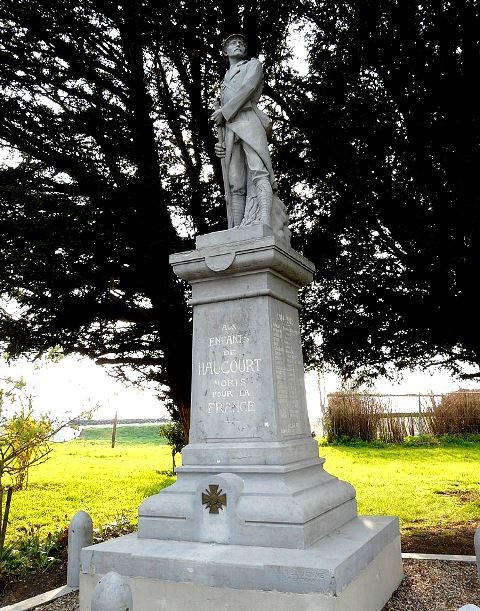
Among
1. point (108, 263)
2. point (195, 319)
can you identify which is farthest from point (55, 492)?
point (195, 319)

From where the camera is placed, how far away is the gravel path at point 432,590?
474 centimetres

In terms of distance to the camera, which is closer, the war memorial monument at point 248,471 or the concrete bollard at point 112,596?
the concrete bollard at point 112,596

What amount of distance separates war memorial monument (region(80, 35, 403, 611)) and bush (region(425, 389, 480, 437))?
49.4 feet

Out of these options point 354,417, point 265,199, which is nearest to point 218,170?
point 265,199

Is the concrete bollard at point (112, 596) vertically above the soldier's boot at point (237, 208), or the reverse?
the soldier's boot at point (237, 208)

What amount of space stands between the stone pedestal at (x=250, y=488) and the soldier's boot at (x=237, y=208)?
1.43ft

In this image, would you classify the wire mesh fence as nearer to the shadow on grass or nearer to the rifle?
the shadow on grass

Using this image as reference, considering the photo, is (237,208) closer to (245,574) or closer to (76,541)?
(245,574)

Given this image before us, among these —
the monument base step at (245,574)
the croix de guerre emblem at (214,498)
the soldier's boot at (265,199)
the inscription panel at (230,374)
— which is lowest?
the monument base step at (245,574)

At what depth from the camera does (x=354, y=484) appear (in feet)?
37.8

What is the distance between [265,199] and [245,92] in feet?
3.70

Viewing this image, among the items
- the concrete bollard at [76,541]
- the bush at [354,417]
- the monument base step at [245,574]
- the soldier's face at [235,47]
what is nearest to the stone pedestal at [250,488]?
the monument base step at [245,574]

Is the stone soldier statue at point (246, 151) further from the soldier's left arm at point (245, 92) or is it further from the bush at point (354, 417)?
the bush at point (354, 417)

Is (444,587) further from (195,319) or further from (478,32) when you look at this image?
(478,32)
